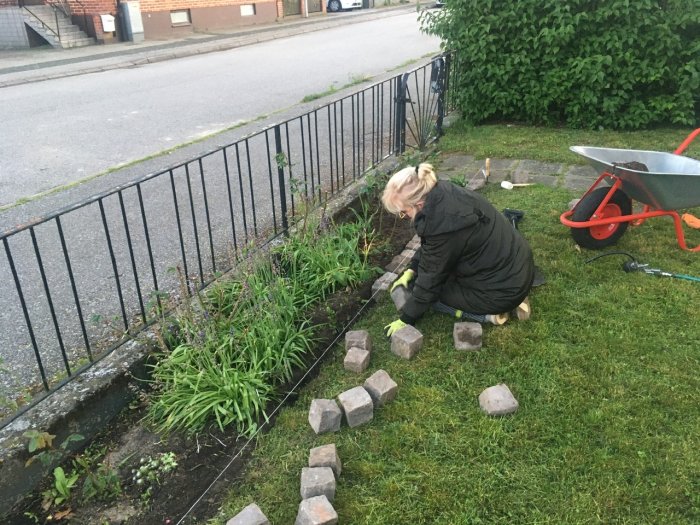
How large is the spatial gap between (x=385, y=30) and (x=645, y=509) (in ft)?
73.0

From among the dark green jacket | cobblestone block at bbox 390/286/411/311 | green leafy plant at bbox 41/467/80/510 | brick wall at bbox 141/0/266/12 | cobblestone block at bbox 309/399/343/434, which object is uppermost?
brick wall at bbox 141/0/266/12

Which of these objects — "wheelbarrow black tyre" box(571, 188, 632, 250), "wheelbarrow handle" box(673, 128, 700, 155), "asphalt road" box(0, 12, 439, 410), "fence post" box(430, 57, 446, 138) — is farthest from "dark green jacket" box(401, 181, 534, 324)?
"fence post" box(430, 57, 446, 138)

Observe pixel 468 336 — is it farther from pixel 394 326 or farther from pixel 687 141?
pixel 687 141

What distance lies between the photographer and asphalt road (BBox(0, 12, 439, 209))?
7.18 m

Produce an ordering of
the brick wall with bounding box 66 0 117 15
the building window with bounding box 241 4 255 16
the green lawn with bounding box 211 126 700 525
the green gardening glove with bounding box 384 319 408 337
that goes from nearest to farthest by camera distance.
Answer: the green lawn with bounding box 211 126 700 525 → the green gardening glove with bounding box 384 319 408 337 → the brick wall with bounding box 66 0 117 15 → the building window with bounding box 241 4 255 16

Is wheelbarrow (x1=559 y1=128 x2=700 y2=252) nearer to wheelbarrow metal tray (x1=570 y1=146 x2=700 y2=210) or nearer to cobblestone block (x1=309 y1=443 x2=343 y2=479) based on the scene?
wheelbarrow metal tray (x1=570 y1=146 x2=700 y2=210)

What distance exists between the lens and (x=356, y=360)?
3.20 meters

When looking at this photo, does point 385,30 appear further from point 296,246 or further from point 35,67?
point 296,246

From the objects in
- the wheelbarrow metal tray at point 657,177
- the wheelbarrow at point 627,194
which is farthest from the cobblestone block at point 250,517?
the wheelbarrow metal tray at point 657,177

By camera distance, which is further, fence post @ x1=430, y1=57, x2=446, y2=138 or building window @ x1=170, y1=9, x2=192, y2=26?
building window @ x1=170, y1=9, x2=192, y2=26

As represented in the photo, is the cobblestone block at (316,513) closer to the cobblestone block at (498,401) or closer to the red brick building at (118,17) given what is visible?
the cobblestone block at (498,401)

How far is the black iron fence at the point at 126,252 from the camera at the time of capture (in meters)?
3.11

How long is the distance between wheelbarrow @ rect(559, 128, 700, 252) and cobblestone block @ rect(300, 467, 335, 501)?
2.57m

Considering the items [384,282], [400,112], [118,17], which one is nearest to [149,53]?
[118,17]
